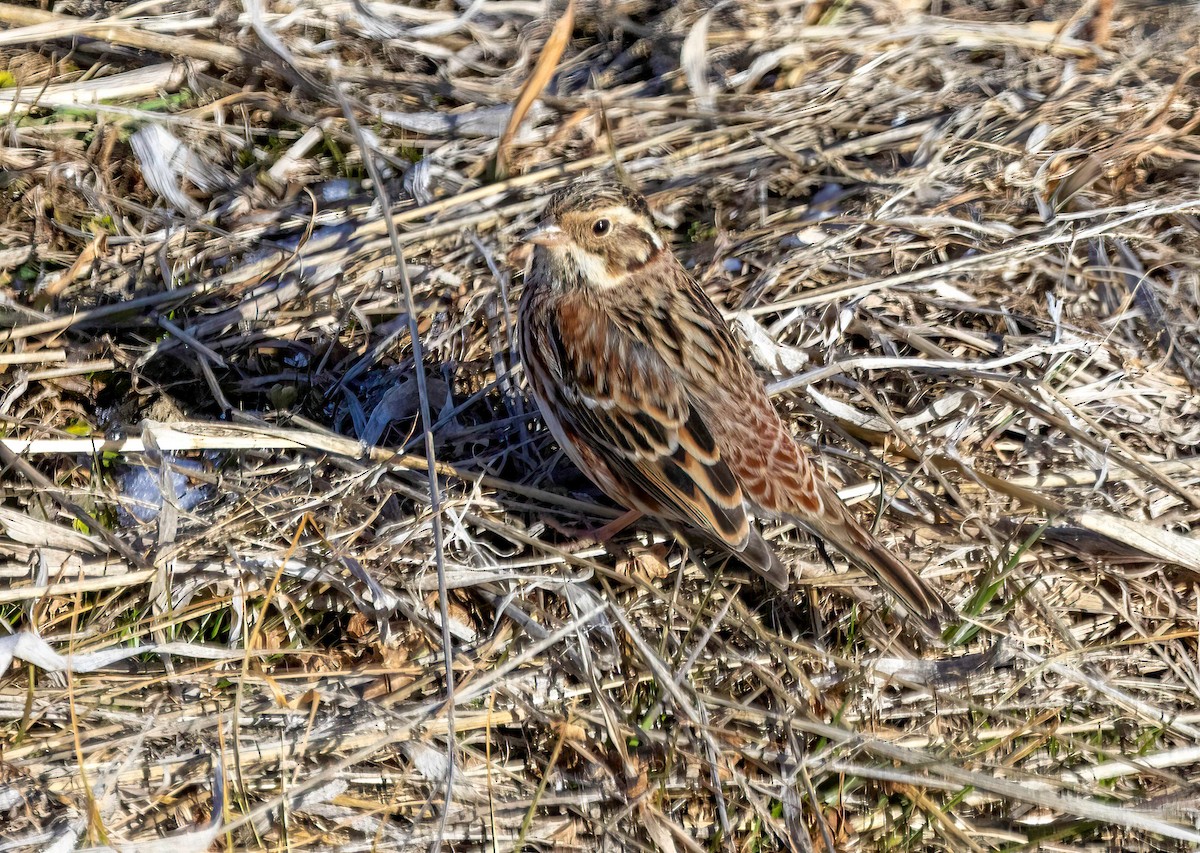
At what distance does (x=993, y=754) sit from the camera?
12.1 feet

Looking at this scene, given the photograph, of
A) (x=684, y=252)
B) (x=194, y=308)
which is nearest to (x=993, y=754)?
(x=684, y=252)

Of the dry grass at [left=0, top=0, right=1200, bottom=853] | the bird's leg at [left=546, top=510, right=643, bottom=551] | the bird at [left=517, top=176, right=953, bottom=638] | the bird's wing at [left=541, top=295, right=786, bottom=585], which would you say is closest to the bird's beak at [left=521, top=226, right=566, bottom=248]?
the bird at [left=517, top=176, right=953, bottom=638]

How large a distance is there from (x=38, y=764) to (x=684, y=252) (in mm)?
3031

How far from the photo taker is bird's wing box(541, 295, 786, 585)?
12.6 feet

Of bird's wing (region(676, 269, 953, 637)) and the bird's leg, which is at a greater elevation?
bird's wing (region(676, 269, 953, 637))

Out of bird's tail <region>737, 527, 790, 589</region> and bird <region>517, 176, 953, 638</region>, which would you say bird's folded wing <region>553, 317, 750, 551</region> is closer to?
bird <region>517, 176, 953, 638</region>

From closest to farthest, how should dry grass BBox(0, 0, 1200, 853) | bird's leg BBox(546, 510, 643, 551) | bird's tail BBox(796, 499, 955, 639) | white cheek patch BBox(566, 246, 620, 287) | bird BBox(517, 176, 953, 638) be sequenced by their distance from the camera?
dry grass BBox(0, 0, 1200, 853) < bird's tail BBox(796, 499, 955, 639) < bird BBox(517, 176, 953, 638) < bird's leg BBox(546, 510, 643, 551) < white cheek patch BBox(566, 246, 620, 287)

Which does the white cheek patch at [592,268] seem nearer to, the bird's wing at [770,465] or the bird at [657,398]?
the bird at [657,398]

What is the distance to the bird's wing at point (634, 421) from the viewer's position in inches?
151

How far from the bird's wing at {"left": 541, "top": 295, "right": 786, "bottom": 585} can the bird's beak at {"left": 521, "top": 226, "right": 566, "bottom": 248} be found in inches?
8.6

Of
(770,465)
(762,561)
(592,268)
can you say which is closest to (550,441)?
(592,268)

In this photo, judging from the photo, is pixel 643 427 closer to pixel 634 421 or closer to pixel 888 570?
pixel 634 421

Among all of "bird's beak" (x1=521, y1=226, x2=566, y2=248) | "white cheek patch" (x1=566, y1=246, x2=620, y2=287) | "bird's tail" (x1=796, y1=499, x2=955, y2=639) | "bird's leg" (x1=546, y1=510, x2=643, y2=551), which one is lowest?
"bird's leg" (x1=546, y1=510, x2=643, y2=551)

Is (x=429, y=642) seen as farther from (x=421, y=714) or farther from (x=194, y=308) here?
(x=194, y=308)
